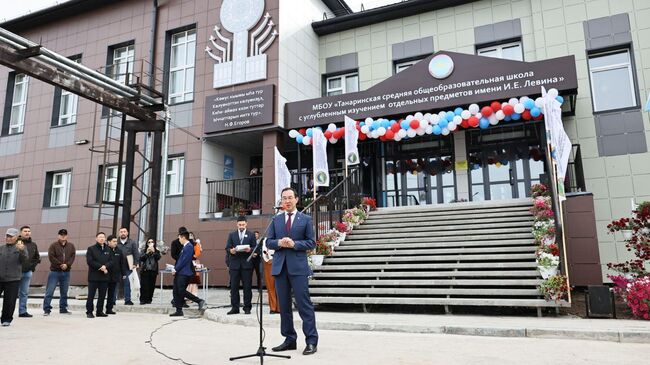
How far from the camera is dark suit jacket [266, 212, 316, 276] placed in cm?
537

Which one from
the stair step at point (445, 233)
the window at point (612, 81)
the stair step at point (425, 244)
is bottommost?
the stair step at point (425, 244)

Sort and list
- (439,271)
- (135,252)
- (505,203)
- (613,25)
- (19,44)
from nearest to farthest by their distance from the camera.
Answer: (439,271), (19,44), (135,252), (505,203), (613,25)

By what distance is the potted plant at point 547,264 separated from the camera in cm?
805

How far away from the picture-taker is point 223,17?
53.4 ft

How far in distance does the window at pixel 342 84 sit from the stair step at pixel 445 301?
31.2ft

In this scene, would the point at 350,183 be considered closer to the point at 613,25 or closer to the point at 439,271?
the point at 439,271

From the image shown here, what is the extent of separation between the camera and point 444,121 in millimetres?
13094

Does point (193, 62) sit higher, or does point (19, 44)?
point (193, 62)

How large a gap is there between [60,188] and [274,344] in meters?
15.5

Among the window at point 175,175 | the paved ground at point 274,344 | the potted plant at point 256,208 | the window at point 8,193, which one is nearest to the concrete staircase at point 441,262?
the paved ground at point 274,344

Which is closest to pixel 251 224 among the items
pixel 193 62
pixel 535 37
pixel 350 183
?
pixel 350 183

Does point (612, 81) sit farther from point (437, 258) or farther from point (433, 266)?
point (433, 266)

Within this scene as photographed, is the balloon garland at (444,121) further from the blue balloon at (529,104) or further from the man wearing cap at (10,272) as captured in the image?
the man wearing cap at (10,272)

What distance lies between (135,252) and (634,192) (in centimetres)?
1228
